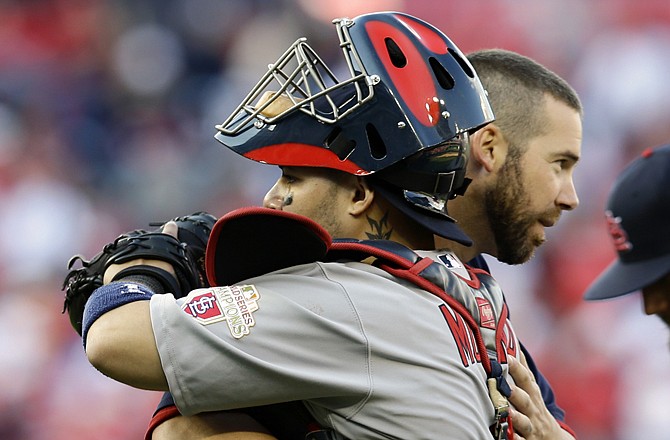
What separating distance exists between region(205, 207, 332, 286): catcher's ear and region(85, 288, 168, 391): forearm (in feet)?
0.63

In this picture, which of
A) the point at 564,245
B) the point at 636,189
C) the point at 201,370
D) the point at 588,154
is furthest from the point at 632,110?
the point at 201,370

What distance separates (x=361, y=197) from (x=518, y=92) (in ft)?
2.85

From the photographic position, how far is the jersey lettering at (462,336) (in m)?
1.78

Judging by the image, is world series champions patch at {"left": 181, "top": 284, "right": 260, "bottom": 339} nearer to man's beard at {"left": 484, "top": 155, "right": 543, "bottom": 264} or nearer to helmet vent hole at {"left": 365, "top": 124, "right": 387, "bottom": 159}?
helmet vent hole at {"left": 365, "top": 124, "right": 387, "bottom": 159}

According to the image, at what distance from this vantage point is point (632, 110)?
18.6 feet

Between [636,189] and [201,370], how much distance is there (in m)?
1.77

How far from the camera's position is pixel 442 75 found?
1.98 m

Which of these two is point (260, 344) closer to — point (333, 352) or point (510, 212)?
point (333, 352)

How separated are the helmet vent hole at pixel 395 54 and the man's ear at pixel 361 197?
0.24 m

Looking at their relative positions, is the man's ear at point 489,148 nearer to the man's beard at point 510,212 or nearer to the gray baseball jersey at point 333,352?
the man's beard at point 510,212

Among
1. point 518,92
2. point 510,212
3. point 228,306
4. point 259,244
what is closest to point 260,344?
point 228,306

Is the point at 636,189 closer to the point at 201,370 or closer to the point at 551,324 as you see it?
the point at 201,370

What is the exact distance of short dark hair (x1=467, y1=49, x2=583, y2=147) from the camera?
8.37 feet

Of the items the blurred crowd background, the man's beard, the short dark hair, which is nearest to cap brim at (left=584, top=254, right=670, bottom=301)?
the man's beard
